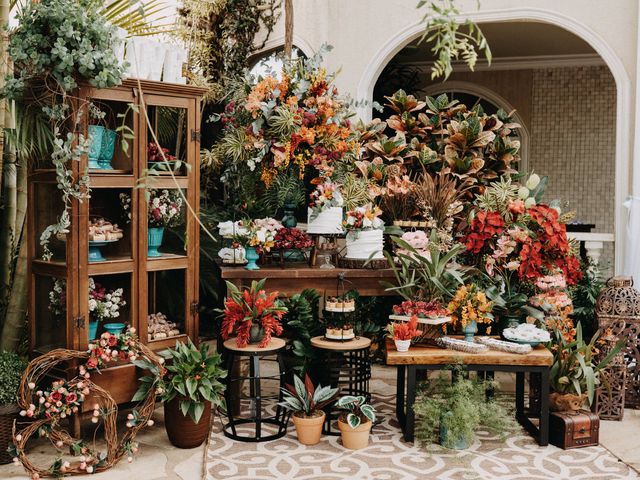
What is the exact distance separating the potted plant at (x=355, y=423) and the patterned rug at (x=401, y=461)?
0.06 meters

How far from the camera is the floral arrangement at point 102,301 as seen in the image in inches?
192

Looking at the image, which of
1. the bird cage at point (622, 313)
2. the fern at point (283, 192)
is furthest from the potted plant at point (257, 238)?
the bird cage at point (622, 313)

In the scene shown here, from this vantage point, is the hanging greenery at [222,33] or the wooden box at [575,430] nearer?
the wooden box at [575,430]

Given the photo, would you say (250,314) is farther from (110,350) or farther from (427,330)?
(427,330)

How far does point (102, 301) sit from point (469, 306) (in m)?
2.48

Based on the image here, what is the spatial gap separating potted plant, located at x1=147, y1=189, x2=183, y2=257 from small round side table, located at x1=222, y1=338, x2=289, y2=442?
2.75 ft

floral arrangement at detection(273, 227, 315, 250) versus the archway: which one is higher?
the archway

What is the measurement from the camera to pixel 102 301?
16.2ft

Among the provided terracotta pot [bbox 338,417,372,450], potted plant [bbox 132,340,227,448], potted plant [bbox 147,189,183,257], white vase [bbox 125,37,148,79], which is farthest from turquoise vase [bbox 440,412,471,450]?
white vase [bbox 125,37,148,79]

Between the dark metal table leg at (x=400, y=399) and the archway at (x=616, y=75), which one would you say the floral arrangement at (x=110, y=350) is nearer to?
the dark metal table leg at (x=400, y=399)

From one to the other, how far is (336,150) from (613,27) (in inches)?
113

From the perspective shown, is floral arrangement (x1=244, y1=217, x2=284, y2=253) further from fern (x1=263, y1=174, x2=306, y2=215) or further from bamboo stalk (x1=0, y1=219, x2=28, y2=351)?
bamboo stalk (x1=0, y1=219, x2=28, y2=351)

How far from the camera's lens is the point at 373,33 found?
7398mm

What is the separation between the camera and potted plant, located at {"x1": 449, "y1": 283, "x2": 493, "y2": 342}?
17.2 ft
